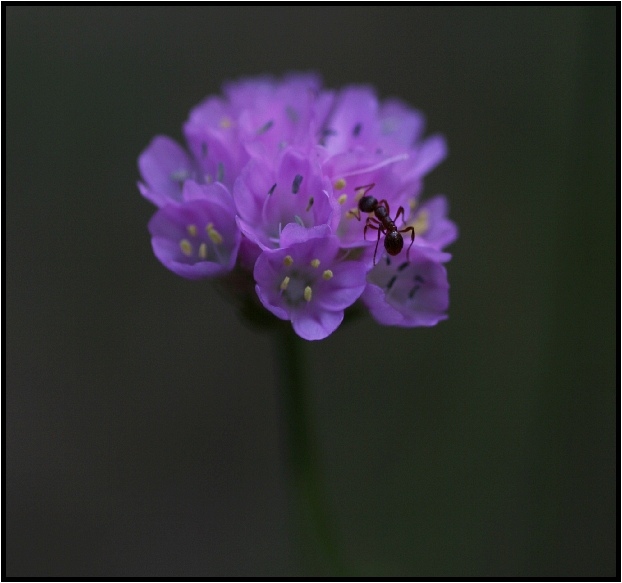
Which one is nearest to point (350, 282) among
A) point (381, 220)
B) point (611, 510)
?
point (381, 220)

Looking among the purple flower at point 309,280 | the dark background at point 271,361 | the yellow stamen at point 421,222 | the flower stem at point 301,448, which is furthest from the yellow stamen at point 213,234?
the dark background at point 271,361

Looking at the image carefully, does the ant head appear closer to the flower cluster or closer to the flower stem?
the flower cluster

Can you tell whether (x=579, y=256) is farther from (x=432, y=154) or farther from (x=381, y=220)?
(x=381, y=220)

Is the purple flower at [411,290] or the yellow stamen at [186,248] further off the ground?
the yellow stamen at [186,248]

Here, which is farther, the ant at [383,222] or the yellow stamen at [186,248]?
the yellow stamen at [186,248]

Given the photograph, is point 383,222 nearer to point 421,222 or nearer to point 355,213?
point 355,213

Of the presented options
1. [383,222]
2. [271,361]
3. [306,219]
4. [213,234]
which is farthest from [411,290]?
[271,361]

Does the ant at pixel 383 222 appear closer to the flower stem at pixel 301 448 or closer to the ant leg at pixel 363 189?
the ant leg at pixel 363 189

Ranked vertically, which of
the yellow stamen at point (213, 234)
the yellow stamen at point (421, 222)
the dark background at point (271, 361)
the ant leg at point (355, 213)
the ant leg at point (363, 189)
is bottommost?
the dark background at point (271, 361)
